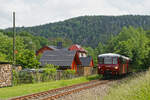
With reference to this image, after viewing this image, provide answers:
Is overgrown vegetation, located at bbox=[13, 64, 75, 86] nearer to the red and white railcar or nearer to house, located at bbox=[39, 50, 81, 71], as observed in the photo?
the red and white railcar

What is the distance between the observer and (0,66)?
21.0 m

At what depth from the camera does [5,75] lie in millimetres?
21266

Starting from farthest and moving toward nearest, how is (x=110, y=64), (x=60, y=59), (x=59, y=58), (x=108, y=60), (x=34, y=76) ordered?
1. (x=59, y=58)
2. (x=60, y=59)
3. (x=108, y=60)
4. (x=110, y=64)
5. (x=34, y=76)

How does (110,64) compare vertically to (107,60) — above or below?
below

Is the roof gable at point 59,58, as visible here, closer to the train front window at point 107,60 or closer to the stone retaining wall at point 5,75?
the train front window at point 107,60

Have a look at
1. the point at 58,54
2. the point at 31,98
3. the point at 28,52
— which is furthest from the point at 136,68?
the point at 31,98

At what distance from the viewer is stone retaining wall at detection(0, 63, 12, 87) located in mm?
20745

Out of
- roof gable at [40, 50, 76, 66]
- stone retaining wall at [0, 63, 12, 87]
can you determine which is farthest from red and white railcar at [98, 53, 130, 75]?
stone retaining wall at [0, 63, 12, 87]

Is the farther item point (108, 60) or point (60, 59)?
point (60, 59)

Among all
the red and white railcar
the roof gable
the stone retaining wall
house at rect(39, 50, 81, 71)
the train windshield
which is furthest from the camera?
the roof gable

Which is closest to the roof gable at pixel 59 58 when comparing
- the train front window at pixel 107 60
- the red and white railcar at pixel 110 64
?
the red and white railcar at pixel 110 64

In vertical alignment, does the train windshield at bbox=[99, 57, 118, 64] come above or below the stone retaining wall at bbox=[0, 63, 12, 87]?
above

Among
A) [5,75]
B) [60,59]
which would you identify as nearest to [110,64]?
[60,59]

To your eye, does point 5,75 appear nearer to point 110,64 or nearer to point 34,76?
point 34,76
